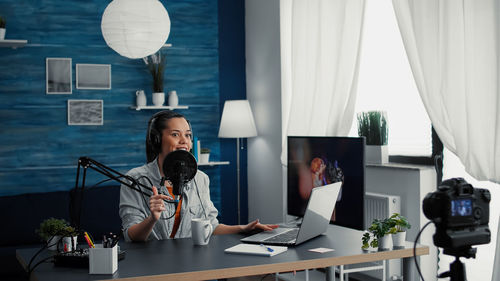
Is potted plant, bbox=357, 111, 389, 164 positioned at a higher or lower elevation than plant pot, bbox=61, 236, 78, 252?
higher

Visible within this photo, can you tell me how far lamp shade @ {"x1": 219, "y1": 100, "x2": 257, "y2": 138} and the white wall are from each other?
21 cm

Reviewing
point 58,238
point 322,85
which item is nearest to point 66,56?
point 322,85

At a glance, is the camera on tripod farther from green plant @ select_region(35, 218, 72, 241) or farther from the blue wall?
the blue wall

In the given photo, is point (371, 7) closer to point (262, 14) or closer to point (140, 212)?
point (262, 14)

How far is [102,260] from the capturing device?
2.05 meters

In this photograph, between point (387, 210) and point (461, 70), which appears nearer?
point (461, 70)

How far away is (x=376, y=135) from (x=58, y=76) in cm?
272

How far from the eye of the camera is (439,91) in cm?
344

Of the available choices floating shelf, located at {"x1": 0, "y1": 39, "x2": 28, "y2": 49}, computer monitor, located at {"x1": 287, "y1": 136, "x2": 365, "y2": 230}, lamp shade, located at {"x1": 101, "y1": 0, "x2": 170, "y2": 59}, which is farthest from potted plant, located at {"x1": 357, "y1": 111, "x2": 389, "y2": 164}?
floating shelf, located at {"x1": 0, "y1": 39, "x2": 28, "y2": 49}

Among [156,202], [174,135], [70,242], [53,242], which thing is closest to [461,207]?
[156,202]

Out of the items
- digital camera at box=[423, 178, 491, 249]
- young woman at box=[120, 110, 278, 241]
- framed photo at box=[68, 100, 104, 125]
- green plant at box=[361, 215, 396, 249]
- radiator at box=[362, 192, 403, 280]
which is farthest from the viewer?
framed photo at box=[68, 100, 104, 125]

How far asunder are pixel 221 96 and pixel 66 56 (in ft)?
4.75

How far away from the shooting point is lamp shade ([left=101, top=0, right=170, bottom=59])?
3207 millimetres

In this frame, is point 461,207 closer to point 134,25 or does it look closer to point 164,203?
point 164,203
